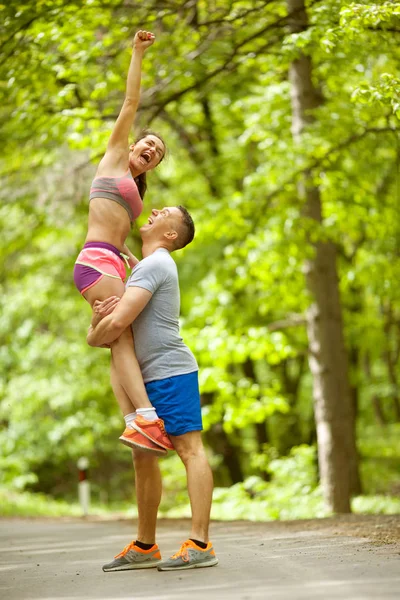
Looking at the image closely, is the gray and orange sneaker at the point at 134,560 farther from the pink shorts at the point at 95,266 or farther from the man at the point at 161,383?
the pink shorts at the point at 95,266

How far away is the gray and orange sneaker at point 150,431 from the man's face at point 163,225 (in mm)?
1054

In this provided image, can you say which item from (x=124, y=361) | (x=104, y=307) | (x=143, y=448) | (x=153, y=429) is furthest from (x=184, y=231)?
(x=143, y=448)

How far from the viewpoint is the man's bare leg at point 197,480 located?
4508mm

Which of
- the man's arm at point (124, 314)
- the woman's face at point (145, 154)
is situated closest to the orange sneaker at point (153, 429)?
the man's arm at point (124, 314)

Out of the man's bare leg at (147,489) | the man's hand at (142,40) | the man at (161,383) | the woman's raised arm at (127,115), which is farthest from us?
the man's hand at (142,40)

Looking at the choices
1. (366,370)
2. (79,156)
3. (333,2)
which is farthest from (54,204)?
(366,370)

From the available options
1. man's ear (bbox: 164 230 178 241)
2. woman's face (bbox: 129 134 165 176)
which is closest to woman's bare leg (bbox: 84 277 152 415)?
man's ear (bbox: 164 230 178 241)

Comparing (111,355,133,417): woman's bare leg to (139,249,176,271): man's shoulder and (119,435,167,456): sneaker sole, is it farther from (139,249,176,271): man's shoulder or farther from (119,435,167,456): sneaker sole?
(139,249,176,271): man's shoulder

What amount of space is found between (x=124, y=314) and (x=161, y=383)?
0.44 m

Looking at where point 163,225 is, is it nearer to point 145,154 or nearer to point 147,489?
point 145,154

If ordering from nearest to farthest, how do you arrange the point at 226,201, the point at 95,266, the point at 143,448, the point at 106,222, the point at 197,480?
the point at 143,448 < the point at 197,480 < the point at 95,266 < the point at 106,222 < the point at 226,201

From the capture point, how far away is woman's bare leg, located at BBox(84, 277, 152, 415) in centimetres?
454

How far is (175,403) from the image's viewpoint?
4.58 metres

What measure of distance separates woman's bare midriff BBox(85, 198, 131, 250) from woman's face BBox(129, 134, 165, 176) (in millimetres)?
315
